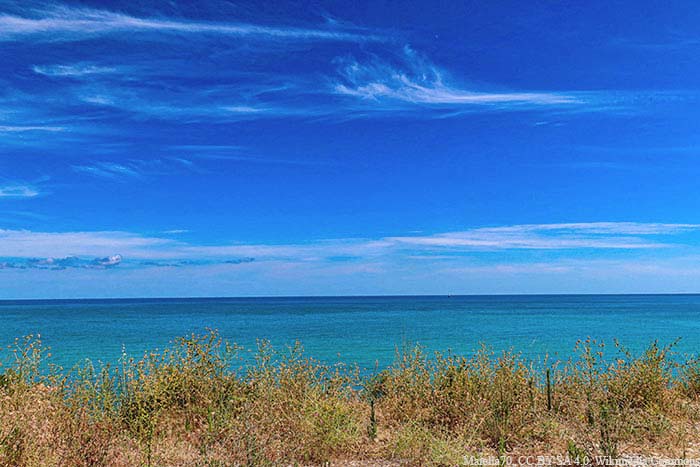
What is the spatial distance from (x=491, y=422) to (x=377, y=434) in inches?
72.6

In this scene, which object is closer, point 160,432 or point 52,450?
point 52,450

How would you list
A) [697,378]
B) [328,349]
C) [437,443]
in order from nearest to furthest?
[437,443], [697,378], [328,349]

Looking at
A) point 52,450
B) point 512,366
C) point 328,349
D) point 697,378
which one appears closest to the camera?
point 52,450

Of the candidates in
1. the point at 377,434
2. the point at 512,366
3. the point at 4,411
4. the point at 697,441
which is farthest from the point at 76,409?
the point at 697,441

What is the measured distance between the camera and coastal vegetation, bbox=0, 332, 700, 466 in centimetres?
809

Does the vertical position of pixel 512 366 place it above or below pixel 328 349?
above

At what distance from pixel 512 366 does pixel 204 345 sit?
224 inches

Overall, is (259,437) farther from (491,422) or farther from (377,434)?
(491,422)

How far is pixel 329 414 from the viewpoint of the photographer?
29.8 feet

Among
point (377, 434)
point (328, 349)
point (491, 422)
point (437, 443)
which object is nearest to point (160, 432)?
point (377, 434)

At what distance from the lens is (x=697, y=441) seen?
918 centimetres

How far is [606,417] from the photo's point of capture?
8617 mm

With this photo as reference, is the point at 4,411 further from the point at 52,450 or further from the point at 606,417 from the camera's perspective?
the point at 606,417

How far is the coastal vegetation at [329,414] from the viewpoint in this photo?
8.09 meters
